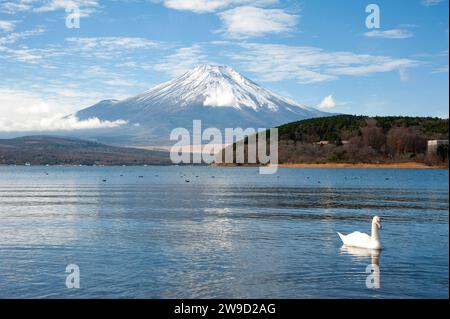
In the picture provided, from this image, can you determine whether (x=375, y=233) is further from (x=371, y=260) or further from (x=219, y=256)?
(x=219, y=256)

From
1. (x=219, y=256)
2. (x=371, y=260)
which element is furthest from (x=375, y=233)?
(x=219, y=256)

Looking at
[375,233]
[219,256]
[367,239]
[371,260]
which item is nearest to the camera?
[371,260]

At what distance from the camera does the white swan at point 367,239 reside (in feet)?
85.3

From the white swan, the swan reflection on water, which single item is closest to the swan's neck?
the white swan

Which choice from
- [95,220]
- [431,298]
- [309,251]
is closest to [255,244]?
[309,251]

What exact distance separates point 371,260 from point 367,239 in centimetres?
257

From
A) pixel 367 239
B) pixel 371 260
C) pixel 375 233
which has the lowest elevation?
pixel 371 260

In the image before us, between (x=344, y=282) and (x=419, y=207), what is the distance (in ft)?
112

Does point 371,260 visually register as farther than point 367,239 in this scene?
No

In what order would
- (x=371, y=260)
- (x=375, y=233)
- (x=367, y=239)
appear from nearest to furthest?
1. (x=371, y=260)
2. (x=367, y=239)
3. (x=375, y=233)

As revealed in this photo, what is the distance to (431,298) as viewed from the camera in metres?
17.4

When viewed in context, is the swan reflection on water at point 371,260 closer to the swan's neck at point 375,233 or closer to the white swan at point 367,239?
the white swan at point 367,239

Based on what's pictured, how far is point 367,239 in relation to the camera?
86.5 feet
